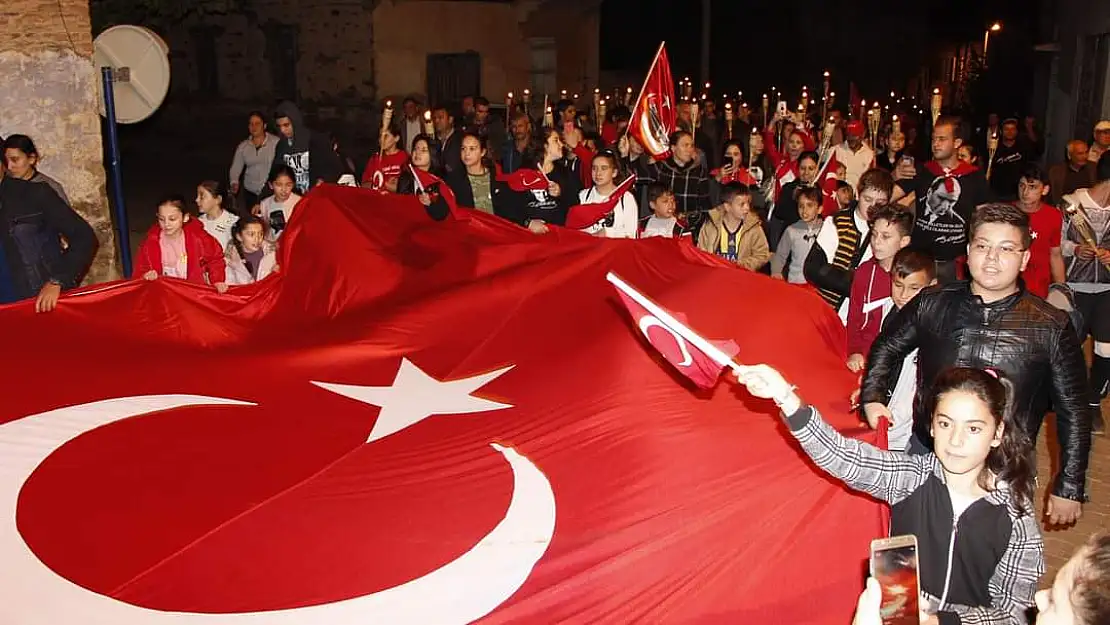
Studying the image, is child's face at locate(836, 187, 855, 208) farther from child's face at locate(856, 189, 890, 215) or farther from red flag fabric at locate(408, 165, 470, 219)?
red flag fabric at locate(408, 165, 470, 219)

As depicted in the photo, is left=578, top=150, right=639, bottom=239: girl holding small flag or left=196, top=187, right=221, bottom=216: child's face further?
left=578, top=150, right=639, bottom=239: girl holding small flag

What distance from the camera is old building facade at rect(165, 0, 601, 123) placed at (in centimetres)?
2206

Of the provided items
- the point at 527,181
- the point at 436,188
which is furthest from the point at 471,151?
the point at 436,188

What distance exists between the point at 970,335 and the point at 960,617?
4.04 ft

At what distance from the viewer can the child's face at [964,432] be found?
9.86ft

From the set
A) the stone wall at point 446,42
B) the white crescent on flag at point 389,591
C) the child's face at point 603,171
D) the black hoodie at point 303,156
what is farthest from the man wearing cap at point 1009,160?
the stone wall at point 446,42

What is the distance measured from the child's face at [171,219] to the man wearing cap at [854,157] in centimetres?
682

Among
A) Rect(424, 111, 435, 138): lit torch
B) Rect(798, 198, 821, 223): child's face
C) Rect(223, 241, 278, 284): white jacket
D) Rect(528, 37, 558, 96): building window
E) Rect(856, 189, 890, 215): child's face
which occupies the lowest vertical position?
Rect(223, 241, 278, 284): white jacket

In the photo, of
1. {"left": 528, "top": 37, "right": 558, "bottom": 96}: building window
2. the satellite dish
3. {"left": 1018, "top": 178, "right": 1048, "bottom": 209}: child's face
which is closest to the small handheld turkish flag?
{"left": 1018, "top": 178, "right": 1048, "bottom": 209}: child's face

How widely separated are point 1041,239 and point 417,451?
4386 mm

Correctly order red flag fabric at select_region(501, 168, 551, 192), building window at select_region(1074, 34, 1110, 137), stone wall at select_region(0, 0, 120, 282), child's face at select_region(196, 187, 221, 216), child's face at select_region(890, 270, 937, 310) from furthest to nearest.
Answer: building window at select_region(1074, 34, 1110, 137) < stone wall at select_region(0, 0, 120, 282) < red flag fabric at select_region(501, 168, 551, 192) < child's face at select_region(196, 187, 221, 216) < child's face at select_region(890, 270, 937, 310)

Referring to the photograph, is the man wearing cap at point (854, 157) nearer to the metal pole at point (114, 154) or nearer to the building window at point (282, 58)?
the metal pole at point (114, 154)

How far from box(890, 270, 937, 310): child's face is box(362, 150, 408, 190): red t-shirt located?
5858 mm

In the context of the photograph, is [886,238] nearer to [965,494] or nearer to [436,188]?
[965,494]
